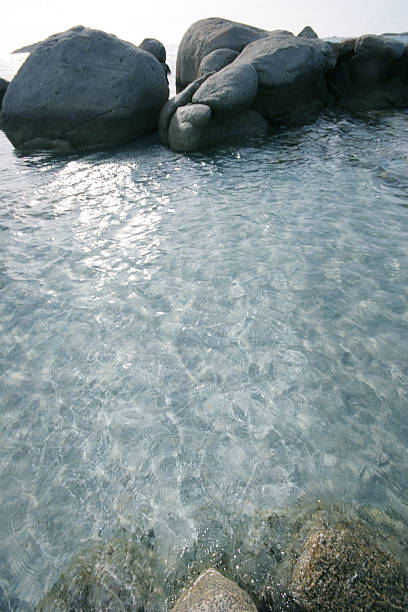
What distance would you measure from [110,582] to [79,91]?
1177cm

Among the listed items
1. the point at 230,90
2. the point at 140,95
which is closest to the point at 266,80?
the point at 230,90

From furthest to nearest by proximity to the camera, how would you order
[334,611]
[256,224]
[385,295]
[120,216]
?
[120,216] → [256,224] → [385,295] → [334,611]

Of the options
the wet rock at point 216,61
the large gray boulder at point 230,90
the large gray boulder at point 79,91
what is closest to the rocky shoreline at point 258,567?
the large gray boulder at point 230,90

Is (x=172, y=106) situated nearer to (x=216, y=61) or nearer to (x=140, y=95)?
(x=140, y=95)

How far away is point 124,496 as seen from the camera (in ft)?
8.90

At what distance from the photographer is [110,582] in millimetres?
2227

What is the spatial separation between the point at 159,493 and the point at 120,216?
541cm

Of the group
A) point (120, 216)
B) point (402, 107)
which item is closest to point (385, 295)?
point (120, 216)

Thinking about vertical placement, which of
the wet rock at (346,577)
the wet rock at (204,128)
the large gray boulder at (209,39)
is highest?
the large gray boulder at (209,39)

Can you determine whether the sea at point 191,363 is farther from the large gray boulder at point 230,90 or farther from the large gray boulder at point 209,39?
the large gray boulder at point 209,39

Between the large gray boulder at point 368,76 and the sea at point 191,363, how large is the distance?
29.1 feet

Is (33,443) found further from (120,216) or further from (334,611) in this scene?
(120,216)

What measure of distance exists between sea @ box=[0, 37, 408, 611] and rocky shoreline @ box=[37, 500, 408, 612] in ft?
0.37

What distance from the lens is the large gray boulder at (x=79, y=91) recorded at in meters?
10.5
